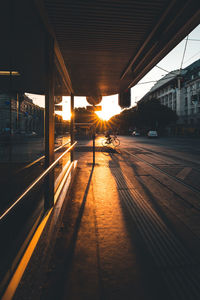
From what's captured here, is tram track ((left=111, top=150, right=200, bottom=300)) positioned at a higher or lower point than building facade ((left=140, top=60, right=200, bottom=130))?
lower

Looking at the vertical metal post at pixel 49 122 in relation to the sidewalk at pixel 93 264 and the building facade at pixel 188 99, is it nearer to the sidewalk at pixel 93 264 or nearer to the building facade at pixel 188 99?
the sidewalk at pixel 93 264

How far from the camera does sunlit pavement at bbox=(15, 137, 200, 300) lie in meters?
1.60

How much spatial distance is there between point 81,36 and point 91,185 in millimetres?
3284

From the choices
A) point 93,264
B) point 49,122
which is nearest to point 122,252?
point 93,264

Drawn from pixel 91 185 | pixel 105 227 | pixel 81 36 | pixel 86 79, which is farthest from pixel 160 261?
pixel 86 79

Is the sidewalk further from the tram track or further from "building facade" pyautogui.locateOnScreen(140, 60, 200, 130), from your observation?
"building facade" pyautogui.locateOnScreen(140, 60, 200, 130)

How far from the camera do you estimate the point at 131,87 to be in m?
6.13

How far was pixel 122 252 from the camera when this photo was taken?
213cm

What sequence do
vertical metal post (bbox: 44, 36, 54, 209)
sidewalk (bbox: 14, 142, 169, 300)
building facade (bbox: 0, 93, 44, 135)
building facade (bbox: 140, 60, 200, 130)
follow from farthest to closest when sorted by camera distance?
building facade (bbox: 140, 60, 200, 130), vertical metal post (bbox: 44, 36, 54, 209), building facade (bbox: 0, 93, 44, 135), sidewalk (bbox: 14, 142, 169, 300)


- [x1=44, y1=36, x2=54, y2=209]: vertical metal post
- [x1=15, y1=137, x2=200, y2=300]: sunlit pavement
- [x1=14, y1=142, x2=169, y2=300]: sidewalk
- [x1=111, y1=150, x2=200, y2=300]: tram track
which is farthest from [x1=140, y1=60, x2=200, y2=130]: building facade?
[x1=14, y1=142, x2=169, y2=300]: sidewalk

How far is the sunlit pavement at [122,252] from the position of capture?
5.24ft

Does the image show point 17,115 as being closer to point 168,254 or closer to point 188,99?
point 168,254

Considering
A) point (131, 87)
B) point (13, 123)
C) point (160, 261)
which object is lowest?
point (160, 261)

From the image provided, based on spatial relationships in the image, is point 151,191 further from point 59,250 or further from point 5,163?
point 5,163
